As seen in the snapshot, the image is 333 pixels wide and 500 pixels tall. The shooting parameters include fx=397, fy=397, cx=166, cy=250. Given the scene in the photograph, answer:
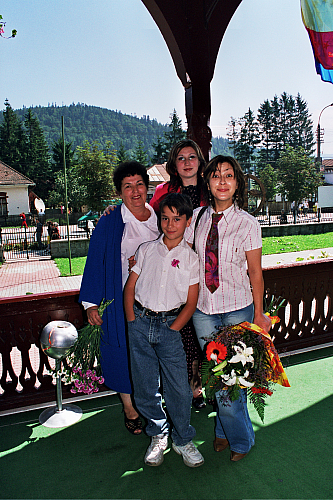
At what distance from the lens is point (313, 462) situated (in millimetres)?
2475

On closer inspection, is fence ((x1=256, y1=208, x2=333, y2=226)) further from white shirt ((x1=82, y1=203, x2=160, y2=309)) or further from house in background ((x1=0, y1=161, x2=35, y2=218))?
white shirt ((x1=82, y1=203, x2=160, y2=309))

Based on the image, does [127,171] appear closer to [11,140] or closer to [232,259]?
[232,259]

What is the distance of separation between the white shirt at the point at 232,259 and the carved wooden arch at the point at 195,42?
1080mm

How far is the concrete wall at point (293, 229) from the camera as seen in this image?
21703 mm

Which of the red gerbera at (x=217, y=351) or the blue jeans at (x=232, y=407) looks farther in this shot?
the blue jeans at (x=232, y=407)

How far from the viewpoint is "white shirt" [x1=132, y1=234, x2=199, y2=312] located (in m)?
2.38

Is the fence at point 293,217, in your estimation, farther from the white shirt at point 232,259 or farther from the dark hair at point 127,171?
the white shirt at point 232,259

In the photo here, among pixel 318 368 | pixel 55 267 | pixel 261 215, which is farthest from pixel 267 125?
pixel 318 368

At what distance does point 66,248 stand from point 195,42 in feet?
44.9

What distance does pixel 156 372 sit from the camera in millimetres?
2547

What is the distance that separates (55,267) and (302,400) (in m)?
11.4

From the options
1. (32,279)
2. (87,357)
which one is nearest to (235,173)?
(87,357)

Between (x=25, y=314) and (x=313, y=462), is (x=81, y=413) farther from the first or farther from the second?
(x=313, y=462)

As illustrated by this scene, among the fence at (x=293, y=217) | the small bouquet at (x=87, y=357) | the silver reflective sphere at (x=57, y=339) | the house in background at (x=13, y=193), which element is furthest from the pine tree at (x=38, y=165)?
the small bouquet at (x=87, y=357)
